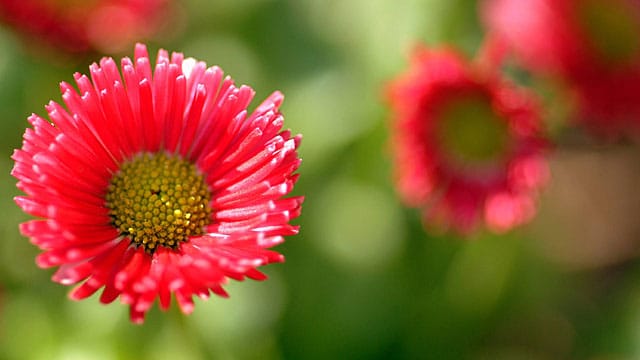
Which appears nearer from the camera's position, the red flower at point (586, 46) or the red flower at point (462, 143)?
the red flower at point (462, 143)

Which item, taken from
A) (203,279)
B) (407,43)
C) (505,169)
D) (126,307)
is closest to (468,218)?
(505,169)

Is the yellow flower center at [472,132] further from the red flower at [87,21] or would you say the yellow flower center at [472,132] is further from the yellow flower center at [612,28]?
the red flower at [87,21]

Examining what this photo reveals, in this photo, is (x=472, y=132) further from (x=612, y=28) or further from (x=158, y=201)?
(x=158, y=201)

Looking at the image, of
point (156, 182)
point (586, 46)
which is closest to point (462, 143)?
point (586, 46)

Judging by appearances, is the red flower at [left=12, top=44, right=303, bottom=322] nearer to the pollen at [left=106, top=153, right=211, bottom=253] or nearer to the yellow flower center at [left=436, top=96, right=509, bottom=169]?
the pollen at [left=106, top=153, right=211, bottom=253]

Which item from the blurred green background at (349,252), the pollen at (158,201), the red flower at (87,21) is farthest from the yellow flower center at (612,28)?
the pollen at (158,201)

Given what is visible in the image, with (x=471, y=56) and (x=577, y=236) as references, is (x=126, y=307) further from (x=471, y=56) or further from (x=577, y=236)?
(x=577, y=236)
